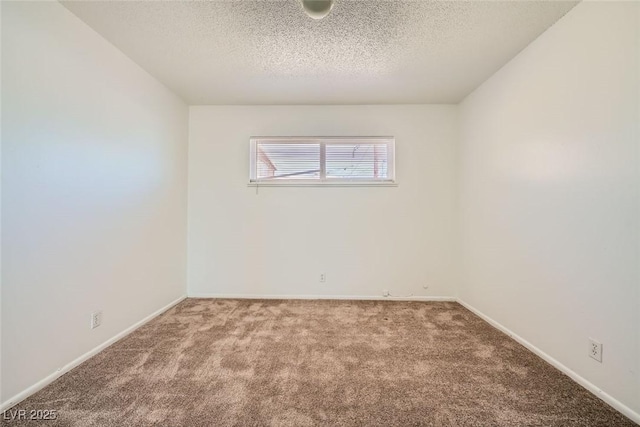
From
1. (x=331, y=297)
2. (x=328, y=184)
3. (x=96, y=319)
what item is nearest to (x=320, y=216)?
(x=328, y=184)

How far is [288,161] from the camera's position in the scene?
3.37 metres

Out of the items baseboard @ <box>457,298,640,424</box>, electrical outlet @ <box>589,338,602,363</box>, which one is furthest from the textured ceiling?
baseboard @ <box>457,298,640,424</box>

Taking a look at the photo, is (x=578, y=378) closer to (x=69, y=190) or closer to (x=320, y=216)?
(x=320, y=216)

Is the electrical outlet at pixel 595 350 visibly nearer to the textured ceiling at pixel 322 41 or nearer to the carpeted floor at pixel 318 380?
the carpeted floor at pixel 318 380

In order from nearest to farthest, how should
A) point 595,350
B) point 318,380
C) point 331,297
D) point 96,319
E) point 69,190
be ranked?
point 595,350 → point 318,380 → point 69,190 → point 96,319 → point 331,297

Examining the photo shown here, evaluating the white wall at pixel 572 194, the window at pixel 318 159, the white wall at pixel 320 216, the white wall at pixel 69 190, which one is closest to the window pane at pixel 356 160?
the window at pixel 318 159

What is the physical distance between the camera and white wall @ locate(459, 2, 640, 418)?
140cm

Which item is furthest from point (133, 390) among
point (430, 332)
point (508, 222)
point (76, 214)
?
point (508, 222)

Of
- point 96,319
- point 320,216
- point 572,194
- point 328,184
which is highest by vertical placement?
point 328,184

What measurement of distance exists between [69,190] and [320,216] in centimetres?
232

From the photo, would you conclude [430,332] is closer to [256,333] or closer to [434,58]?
[256,333]

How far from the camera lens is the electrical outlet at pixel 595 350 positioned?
1.53 meters

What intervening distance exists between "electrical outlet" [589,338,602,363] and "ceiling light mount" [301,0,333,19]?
8.41ft

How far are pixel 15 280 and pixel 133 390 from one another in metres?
0.91
